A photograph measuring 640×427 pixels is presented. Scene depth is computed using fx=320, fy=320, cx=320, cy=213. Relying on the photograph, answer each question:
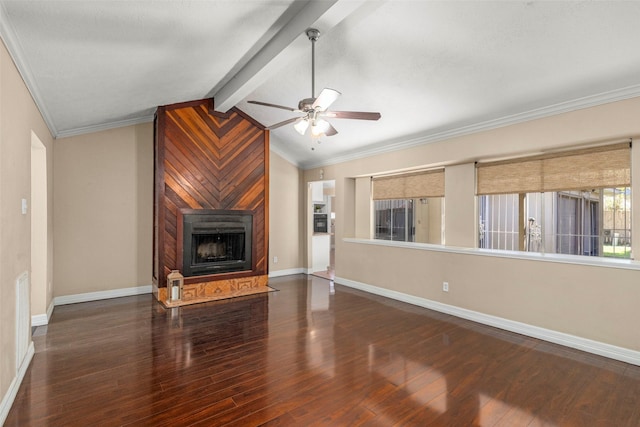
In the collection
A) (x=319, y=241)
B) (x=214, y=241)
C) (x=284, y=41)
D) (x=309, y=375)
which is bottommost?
(x=309, y=375)

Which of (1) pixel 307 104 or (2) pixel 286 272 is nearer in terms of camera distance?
(1) pixel 307 104

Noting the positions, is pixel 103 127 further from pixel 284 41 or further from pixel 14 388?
pixel 14 388

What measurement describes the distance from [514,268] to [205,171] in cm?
466

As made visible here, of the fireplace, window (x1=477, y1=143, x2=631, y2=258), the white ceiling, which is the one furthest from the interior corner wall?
window (x1=477, y1=143, x2=631, y2=258)

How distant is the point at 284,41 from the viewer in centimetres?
297

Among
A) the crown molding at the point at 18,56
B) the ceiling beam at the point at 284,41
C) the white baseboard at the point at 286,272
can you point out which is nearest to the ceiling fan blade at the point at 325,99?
the ceiling beam at the point at 284,41

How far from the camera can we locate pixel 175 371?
2.79 meters

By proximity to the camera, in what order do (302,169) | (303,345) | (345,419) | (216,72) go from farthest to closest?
(302,169)
(216,72)
(303,345)
(345,419)

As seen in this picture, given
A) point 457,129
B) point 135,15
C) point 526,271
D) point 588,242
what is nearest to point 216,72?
point 135,15

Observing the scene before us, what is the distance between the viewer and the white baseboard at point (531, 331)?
9.98 ft

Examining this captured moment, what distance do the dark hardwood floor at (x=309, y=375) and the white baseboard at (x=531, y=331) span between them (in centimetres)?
11

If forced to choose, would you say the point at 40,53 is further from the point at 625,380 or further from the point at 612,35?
the point at 625,380

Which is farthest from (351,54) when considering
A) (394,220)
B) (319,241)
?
(319,241)

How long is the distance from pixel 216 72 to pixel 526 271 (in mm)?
4360
